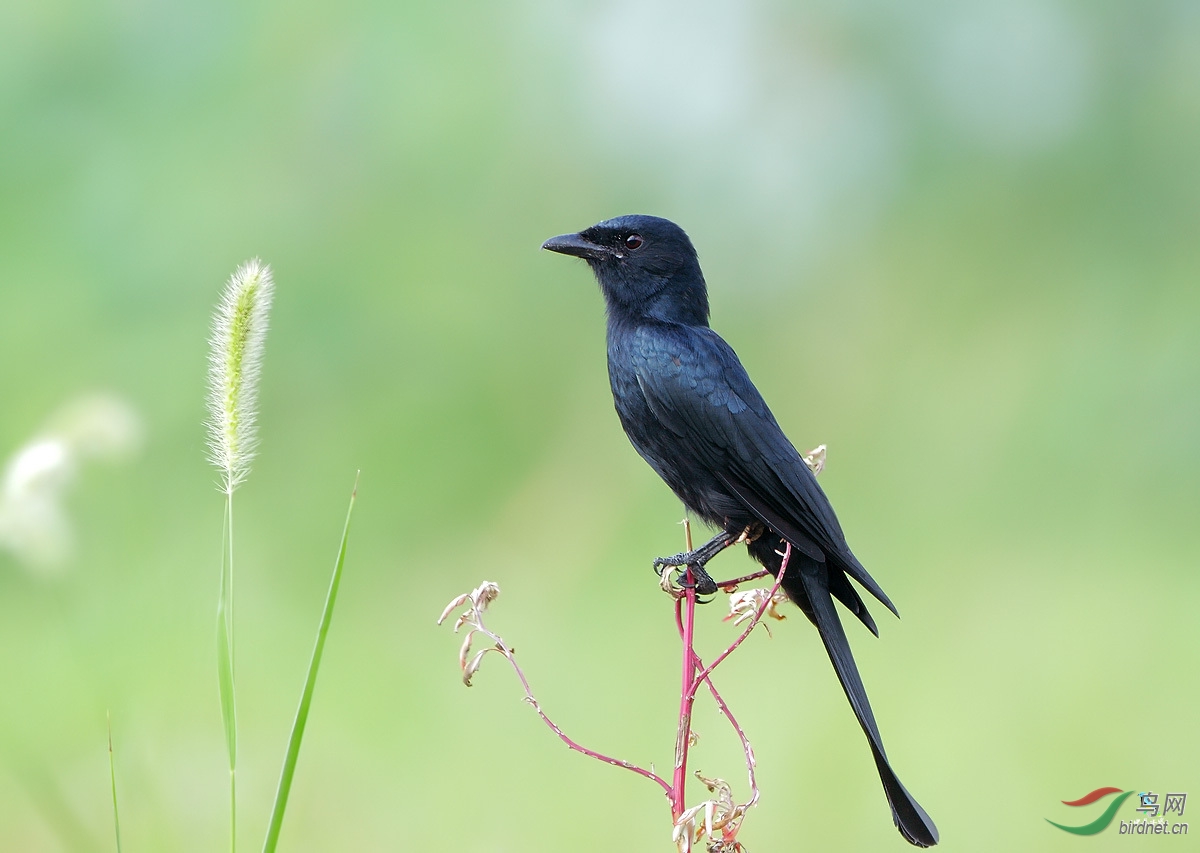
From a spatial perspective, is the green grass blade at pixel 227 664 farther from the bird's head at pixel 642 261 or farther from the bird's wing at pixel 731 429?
the bird's head at pixel 642 261

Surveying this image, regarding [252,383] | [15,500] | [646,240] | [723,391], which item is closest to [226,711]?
[252,383]

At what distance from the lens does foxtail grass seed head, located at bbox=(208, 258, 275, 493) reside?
4.75 ft

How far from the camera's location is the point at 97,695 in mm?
1427

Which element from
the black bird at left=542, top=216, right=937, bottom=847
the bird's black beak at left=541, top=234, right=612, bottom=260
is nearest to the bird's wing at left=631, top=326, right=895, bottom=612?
the black bird at left=542, top=216, right=937, bottom=847

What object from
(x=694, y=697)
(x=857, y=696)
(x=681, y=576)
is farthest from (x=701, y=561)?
(x=694, y=697)

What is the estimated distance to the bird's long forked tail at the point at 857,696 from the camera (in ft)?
5.45

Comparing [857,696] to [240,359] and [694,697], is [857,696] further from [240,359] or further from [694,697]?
[240,359]

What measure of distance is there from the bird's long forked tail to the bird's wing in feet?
0.30

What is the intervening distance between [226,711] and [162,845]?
278mm

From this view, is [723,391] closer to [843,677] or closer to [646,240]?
[646,240]

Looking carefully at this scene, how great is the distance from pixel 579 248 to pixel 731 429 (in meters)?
0.61

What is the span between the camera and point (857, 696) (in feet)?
6.02

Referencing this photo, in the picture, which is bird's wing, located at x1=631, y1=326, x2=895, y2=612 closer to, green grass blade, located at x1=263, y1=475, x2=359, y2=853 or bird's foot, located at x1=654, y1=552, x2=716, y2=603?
bird's foot, located at x1=654, y1=552, x2=716, y2=603

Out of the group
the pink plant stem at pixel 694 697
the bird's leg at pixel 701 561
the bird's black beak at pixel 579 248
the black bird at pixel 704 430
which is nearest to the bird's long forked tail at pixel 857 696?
the black bird at pixel 704 430
